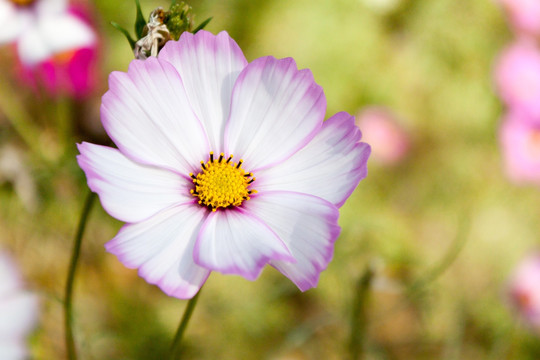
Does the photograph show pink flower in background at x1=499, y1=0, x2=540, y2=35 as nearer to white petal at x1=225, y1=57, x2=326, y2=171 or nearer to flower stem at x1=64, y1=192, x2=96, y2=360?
white petal at x1=225, y1=57, x2=326, y2=171

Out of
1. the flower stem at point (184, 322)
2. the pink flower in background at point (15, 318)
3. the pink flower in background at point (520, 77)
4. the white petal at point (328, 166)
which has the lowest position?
the pink flower in background at point (15, 318)

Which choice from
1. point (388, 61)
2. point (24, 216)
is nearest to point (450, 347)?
point (24, 216)

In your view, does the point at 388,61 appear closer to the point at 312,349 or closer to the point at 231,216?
the point at 312,349

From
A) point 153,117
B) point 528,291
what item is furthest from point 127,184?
point 528,291

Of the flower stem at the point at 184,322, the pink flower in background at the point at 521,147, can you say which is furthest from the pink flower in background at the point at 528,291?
the flower stem at the point at 184,322

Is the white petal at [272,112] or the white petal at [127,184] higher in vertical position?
the white petal at [272,112]

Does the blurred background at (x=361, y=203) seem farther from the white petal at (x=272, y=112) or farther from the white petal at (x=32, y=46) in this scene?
the white petal at (x=272, y=112)
